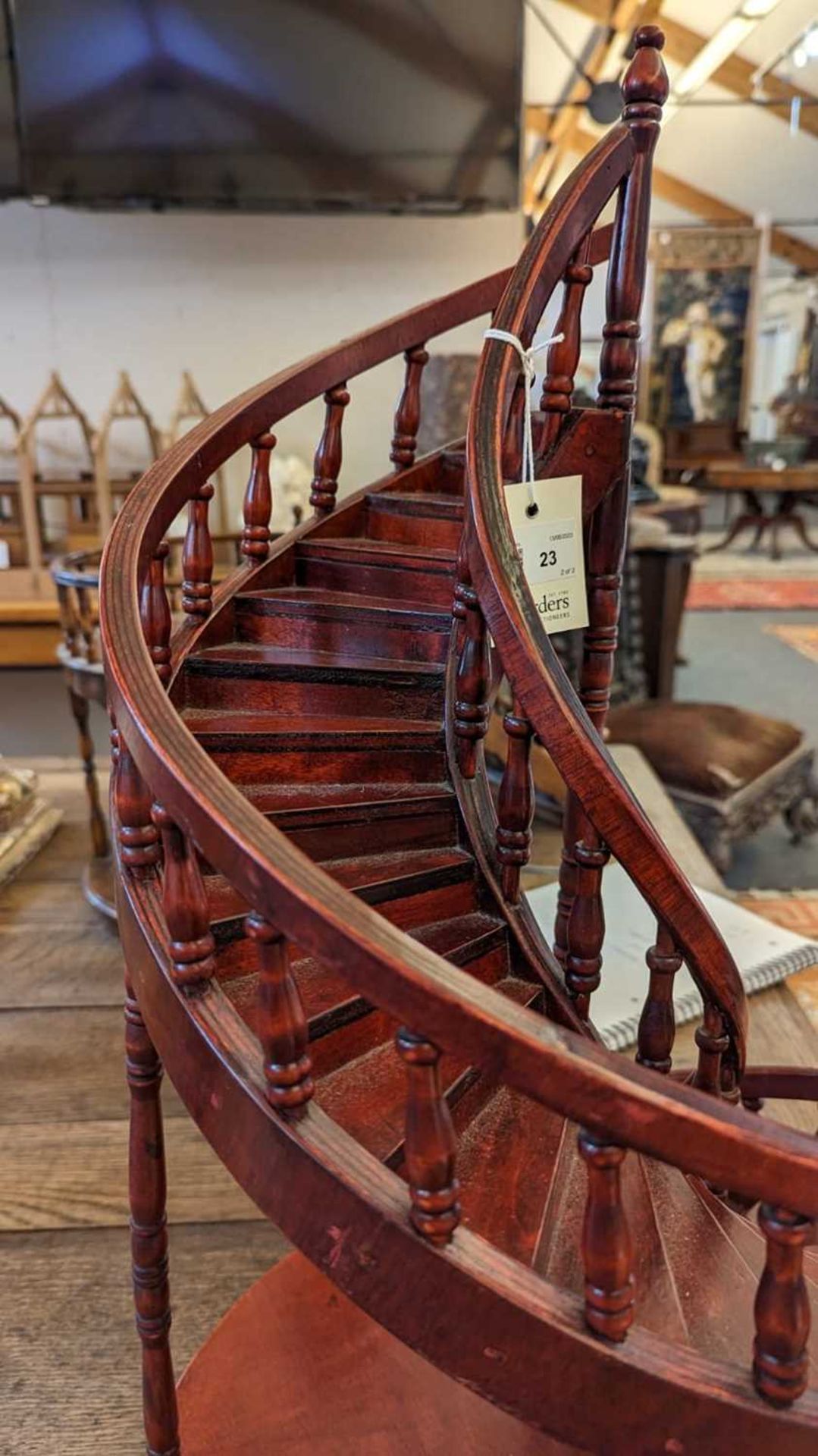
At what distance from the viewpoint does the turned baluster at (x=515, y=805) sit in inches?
59.0

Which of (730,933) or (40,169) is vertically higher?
(40,169)

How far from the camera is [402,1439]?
141 cm

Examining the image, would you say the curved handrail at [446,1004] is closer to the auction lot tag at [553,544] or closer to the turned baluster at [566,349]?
the auction lot tag at [553,544]

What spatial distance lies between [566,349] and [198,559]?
2.28 feet

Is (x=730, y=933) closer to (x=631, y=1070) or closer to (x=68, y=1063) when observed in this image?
(x=68, y=1063)

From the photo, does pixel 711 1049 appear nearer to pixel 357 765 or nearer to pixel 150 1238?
pixel 357 765

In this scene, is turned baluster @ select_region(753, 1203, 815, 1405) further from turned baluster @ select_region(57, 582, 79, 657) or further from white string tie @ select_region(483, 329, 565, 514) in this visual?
turned baluster @ select_region(57, 582, 79, 657)

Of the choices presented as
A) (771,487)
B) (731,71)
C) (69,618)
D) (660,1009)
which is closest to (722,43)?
(731,71)

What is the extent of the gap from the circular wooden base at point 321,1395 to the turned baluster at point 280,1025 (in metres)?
0.63

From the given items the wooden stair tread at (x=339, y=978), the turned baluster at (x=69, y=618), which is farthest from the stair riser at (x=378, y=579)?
the turned baluster at (x=69, y=618)

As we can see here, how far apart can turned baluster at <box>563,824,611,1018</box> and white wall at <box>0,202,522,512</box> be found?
8.65 ft

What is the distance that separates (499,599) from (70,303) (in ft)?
10.1

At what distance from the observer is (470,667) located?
1.58 meters

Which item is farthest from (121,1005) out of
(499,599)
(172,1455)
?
(499,599)
